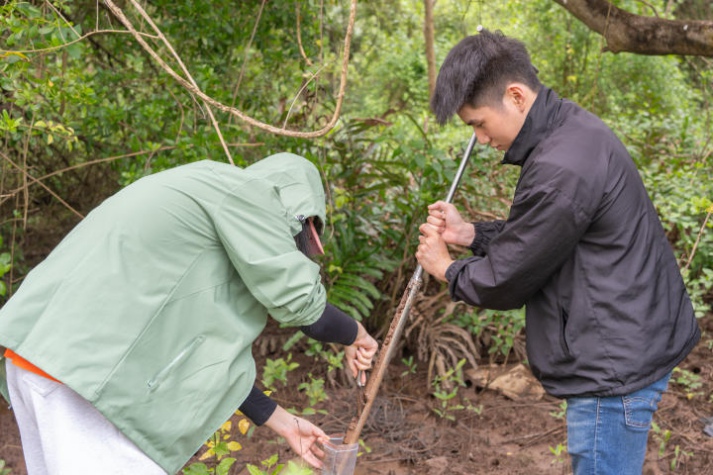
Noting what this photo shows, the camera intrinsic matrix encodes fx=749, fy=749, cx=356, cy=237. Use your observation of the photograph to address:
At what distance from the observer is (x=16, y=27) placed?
9.61 feet

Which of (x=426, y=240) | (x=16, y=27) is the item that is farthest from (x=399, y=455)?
(x=16, y=27)

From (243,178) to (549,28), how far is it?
8.90 metres

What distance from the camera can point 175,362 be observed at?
1938 millimetres

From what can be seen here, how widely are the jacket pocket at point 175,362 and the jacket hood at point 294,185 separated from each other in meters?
0.41

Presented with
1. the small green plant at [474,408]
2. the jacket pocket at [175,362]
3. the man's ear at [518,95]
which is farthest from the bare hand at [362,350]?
the small green plant at [474,408]

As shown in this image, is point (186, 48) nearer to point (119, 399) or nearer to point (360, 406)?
point (360, 406)

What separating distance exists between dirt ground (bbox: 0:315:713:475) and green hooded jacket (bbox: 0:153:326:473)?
1769mm

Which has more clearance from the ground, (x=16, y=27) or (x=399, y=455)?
(x=16, y=27)

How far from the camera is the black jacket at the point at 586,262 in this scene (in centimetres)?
202

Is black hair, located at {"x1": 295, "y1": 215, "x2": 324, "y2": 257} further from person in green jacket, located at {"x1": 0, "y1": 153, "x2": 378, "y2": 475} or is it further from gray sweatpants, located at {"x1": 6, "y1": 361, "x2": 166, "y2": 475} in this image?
gray sweatpants, located at {"x1": 6, "y1": 361, "x2": 166, "y2": 475}

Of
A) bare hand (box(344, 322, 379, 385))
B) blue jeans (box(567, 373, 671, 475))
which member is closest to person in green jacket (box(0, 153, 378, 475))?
bare hand (box(344, 322, 379, 385))

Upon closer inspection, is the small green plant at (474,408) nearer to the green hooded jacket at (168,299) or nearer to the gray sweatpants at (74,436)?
the green hooded jacket at (168,299)

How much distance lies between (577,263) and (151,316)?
3.79 feet

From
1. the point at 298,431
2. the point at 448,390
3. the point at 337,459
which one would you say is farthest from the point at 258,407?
the point at 448,390
